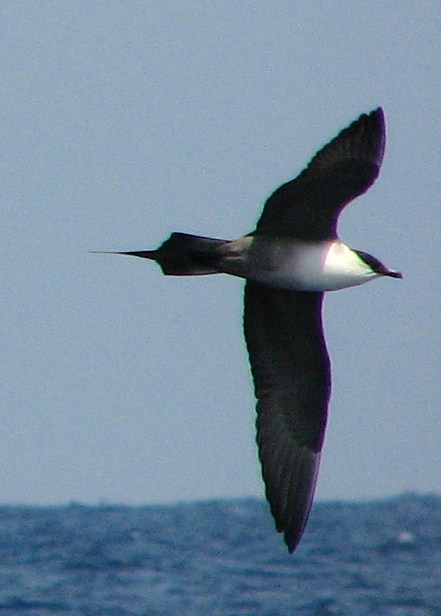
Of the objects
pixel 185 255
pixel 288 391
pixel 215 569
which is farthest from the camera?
pixel 215 569

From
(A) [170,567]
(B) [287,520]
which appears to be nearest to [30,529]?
(A) [170,567]

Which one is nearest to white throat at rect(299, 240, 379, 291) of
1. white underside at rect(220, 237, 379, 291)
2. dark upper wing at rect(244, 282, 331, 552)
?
white underside at rect(220, 237, 379, 291)

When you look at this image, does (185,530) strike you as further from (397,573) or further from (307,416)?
(307,416)

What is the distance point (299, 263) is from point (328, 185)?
1.42 feet

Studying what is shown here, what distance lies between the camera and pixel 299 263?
10.2 metres

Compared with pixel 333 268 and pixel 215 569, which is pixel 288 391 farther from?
pixel 215 569

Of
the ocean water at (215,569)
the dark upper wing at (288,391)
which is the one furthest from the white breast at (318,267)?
the ocean water at (215,569)

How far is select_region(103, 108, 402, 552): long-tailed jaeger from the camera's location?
33.3 ft

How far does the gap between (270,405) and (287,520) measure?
630 millimetres

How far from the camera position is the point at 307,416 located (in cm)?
1098

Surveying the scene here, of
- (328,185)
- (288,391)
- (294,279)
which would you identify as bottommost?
(288,391)

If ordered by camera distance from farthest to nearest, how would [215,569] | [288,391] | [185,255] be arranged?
[215,569] < [288,391] < [185,255]

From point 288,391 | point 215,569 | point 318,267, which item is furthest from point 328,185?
point 215,569

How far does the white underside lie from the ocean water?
579 inches
